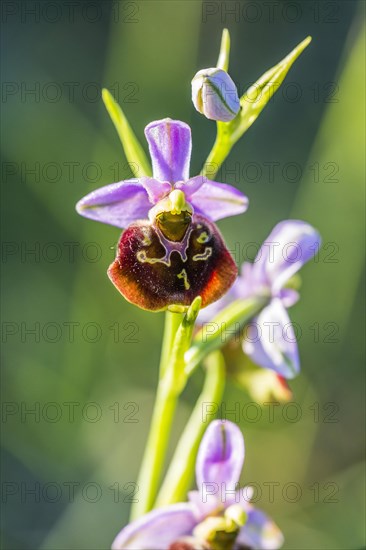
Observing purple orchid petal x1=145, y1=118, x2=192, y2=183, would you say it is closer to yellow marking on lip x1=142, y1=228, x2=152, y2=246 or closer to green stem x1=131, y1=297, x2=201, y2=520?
yellow marking on lip x1=142, y1=228, x2=152, y2=246

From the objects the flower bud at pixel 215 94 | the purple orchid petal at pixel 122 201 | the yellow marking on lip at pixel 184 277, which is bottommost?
the yellow marking on lip at pixel 184 277

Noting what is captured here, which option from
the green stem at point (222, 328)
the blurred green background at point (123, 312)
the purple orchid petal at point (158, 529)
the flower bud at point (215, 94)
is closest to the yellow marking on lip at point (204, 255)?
the green stem at point (222, 328)

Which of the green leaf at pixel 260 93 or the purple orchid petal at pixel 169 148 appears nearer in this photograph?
the purple orchid petal at pixel 169 148

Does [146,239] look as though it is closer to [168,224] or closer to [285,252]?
[168,224]

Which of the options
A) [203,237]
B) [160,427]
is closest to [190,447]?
[160,427]

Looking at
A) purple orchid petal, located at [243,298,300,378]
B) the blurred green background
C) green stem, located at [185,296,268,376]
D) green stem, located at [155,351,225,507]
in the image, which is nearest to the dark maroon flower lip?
green stem, located at [185,296,268,376]

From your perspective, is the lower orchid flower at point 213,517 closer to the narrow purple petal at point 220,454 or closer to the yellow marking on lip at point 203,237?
the narrow purple petal at point 220,454

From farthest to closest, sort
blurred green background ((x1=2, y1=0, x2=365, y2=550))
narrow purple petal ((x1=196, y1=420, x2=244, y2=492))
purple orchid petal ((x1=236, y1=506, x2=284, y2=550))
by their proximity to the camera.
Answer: blurred green background ((x1=2, y1=0, x2=365, y2=550))
purple orchid petal ((x1=236, y1=506, x2=284, y2=550))
narrow purple petal ((x1=196, y1=420, x2=244, y2=492))
